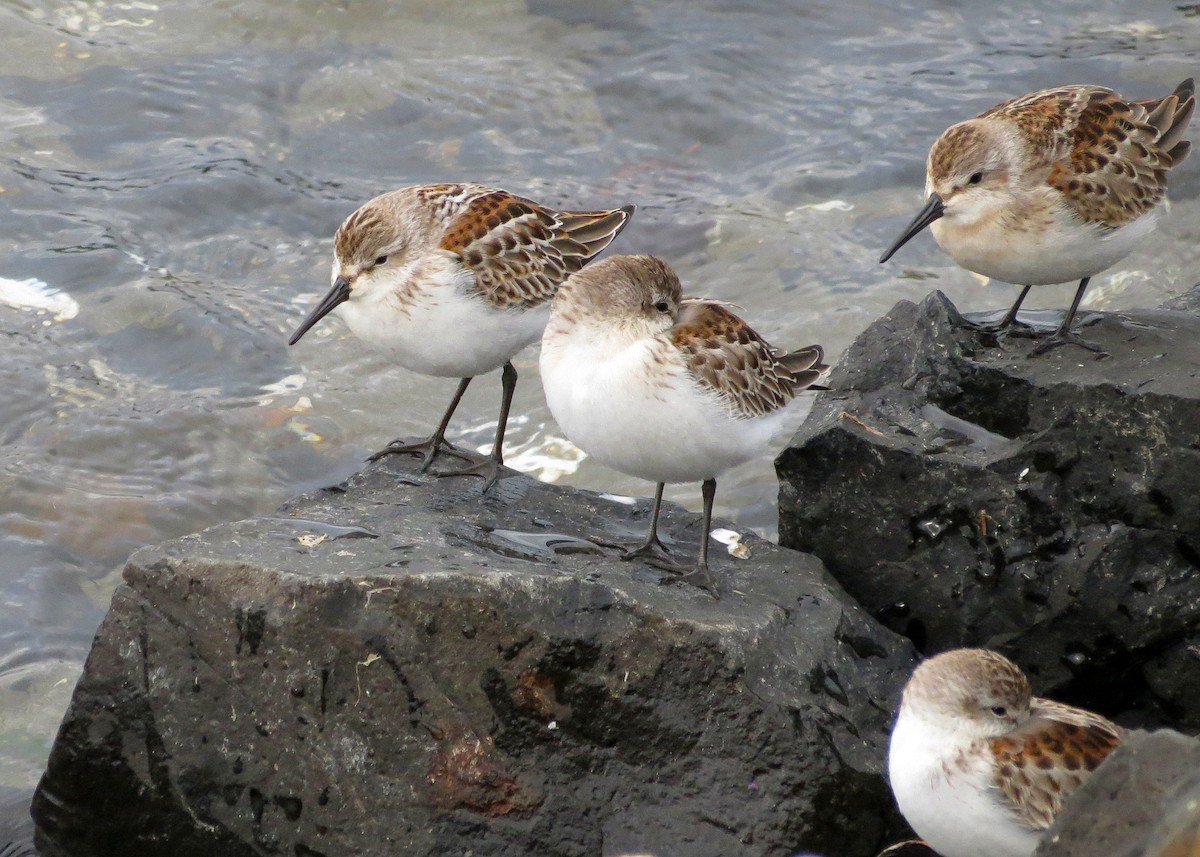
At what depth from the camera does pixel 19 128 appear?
12125 millimetres

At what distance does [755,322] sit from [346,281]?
4637 mm

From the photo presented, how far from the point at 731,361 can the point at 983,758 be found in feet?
6.41

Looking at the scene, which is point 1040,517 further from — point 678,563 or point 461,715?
point 461,715

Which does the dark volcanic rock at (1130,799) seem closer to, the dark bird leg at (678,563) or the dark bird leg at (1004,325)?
the dark bird leg at (678,563)

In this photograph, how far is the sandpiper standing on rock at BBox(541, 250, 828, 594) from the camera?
554 centimetres

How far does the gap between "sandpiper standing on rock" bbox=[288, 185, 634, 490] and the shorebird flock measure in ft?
0.03

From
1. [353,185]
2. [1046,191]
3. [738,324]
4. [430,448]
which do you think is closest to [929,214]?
[1046,191]

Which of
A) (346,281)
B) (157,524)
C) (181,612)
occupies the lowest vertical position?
(157,524)

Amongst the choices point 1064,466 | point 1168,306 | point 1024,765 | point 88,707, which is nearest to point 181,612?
point 88,707

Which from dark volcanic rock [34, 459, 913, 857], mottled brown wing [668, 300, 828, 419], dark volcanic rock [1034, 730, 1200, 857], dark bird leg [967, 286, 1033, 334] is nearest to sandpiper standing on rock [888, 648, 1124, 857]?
dark volcanic rock [34, 459, 913, 857]

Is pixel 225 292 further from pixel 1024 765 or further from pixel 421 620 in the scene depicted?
pixel 1024 765

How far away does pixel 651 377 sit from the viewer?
5539 millimetres

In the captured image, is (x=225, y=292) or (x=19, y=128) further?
(x=19, y=128)

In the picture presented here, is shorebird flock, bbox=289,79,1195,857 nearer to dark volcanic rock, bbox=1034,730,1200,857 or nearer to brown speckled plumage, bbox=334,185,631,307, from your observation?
brown speckled plumage, bbox=334,185,631,307
